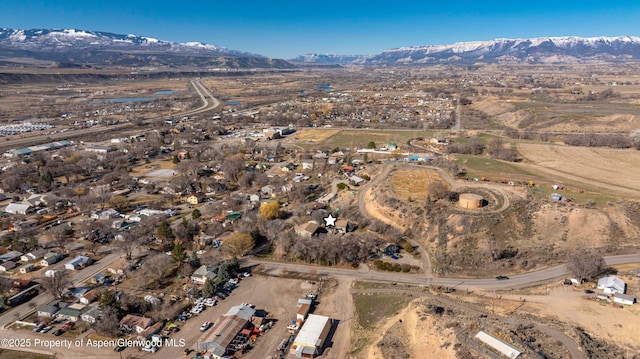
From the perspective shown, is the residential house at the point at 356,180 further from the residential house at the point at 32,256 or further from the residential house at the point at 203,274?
the residential house at the point at 32,256

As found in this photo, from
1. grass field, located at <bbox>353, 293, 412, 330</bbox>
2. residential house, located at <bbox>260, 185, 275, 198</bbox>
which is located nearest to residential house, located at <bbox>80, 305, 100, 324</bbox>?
grass field, located at <bbox>353, 293, 412, 330</bbox>

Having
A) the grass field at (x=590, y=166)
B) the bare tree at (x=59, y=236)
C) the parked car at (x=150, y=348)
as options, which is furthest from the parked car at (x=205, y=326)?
the grass field at (x=590, y=166)

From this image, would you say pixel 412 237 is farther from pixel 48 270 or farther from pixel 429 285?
pixel 48 270

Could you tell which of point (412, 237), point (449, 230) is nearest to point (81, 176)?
point (412, 237)

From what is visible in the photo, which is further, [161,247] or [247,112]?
[247,112]

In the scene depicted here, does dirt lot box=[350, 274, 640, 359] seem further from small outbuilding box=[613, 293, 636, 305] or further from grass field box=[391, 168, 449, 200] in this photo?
grass field box=[391, 168, 449, 200]

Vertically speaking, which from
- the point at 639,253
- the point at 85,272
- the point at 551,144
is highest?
the point at 551,144

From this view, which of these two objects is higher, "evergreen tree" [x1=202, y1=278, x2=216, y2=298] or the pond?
Result: the pond
